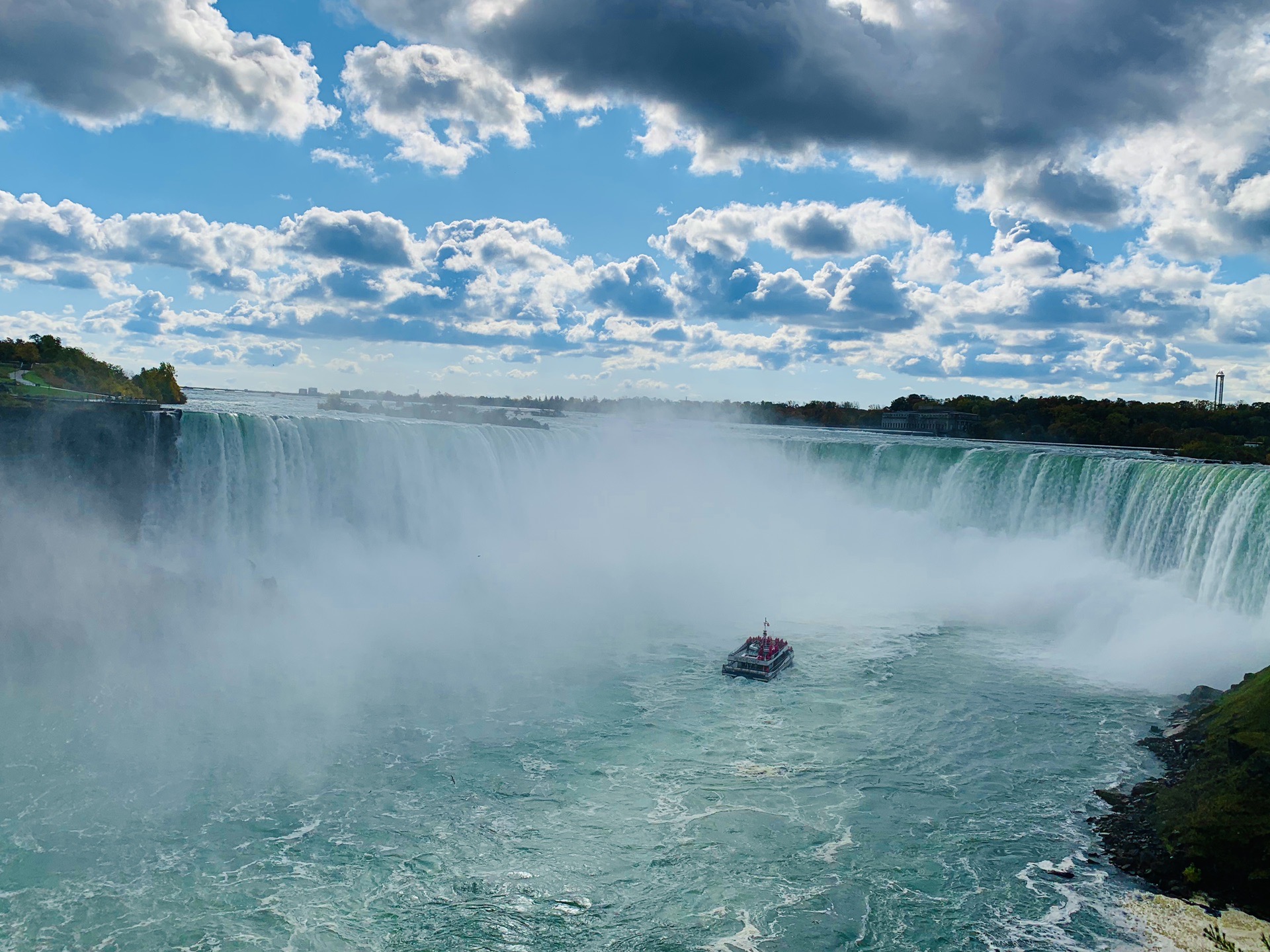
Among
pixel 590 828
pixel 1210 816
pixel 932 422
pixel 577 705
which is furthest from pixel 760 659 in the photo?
pixel 932 422

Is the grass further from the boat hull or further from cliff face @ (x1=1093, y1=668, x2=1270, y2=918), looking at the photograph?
the boat hull

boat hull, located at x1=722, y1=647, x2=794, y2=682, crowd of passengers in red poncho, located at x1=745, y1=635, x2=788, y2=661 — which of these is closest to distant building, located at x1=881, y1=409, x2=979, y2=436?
crowd of passengers in red poncho, located at x1=745, y1=635, x2=788, y2=661

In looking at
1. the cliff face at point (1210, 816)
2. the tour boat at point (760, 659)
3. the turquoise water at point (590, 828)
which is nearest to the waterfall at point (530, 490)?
the turquoise water at point (590, 828)

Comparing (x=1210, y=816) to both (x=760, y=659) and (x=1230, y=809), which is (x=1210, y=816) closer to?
(x=1230, y=809)

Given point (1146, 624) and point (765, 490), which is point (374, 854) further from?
point (765, 490)

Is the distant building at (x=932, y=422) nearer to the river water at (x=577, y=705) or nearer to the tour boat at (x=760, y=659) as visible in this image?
the river water at (x=577, y=705)

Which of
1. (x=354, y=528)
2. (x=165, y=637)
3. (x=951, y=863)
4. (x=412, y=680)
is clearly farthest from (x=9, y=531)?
(x=951, y=863)
